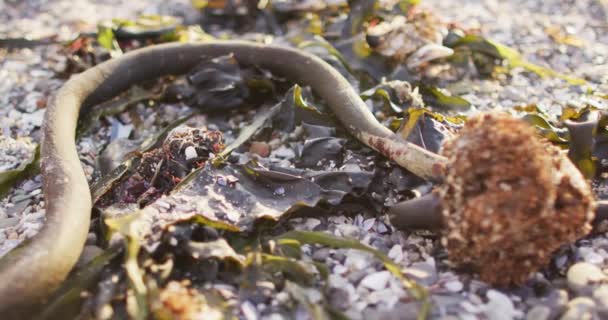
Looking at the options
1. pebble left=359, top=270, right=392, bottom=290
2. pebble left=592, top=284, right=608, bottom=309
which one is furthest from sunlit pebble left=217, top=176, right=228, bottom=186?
pebble left=592, top=284, right=608, bottom=309

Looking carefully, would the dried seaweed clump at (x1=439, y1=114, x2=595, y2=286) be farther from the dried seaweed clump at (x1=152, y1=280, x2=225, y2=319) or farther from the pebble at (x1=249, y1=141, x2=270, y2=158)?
the pebble at (x1=249, y1=141, x2=270, y2=158)

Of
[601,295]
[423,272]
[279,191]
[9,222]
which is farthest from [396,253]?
[9,222]

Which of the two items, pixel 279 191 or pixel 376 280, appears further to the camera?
pixel 279 191

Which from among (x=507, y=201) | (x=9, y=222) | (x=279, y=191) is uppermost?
(x=507, y=201)

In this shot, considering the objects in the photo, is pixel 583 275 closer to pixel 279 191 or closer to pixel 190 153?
pixel 279 191

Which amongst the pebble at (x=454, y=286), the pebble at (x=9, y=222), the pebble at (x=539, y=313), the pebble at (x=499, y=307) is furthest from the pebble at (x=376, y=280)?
the pebble at (x=9, y=222)

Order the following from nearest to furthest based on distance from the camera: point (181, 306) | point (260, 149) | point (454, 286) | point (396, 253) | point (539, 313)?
point (181, 306) → point (539, 313) → point (454, 286) → point (396, 253) → point (260, 149)
